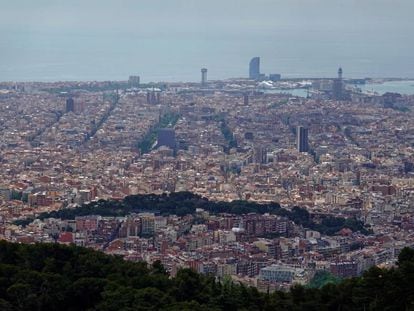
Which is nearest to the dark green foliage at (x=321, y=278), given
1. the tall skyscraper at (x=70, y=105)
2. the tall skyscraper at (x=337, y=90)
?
the tall skyscraper at (x=70, y=105)

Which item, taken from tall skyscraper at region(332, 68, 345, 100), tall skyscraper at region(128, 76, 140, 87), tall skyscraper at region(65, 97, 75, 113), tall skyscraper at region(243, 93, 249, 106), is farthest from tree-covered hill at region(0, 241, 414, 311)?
tall skyscraper at region(128, 76, 140, 87)

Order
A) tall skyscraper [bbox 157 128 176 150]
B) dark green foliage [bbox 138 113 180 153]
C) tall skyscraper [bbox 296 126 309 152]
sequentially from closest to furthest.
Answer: tall skyscraper [bbox 296 126 309 152]
dark green foliage [bbox 138 113 180 153]
tall skyscraper [bbox 157 128 176 150]

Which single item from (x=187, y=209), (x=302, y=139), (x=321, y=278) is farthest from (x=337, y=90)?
(x=321, y=278)

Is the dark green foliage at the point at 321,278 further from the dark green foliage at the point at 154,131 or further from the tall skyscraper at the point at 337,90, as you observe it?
the tall skyscraper at the point at 337,90

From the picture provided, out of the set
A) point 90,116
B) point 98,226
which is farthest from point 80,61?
point 98,226

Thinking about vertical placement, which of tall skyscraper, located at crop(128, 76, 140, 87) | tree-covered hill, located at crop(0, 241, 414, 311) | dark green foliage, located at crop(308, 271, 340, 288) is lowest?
dark green foliage, located at crop(308, 271, 340, 288)

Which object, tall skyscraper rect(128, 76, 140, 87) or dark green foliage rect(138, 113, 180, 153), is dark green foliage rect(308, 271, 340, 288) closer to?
dark green foliage rect(138, 113, 180, 153)
